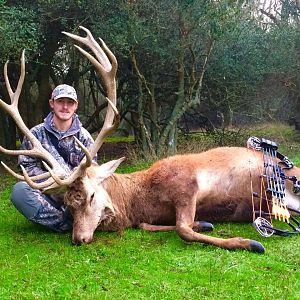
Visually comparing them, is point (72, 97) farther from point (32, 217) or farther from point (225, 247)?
point (225, 247)

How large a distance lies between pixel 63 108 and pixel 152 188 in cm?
141

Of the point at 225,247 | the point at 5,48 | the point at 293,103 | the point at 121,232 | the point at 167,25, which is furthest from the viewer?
the point at 293,103

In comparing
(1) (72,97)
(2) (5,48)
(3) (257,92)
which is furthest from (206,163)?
(3) (257,92)

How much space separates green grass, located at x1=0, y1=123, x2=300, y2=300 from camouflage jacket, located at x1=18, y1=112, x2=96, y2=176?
0.82 meters

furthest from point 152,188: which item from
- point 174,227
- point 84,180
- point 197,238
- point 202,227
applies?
point 197,238

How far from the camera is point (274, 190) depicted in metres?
5.56

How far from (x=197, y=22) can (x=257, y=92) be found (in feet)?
12.7

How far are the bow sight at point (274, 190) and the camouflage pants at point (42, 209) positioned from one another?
83.8 inches

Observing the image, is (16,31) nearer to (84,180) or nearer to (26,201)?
(26,201)

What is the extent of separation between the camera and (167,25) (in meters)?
10.5

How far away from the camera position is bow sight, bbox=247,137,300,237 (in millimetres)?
5195

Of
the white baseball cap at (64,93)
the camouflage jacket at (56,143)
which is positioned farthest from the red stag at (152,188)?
the white baseball cap at (64,93)

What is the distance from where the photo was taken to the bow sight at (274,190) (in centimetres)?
520

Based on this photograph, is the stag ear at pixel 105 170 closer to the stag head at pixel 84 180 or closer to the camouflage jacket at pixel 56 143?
the stag head at pixel 84 180
